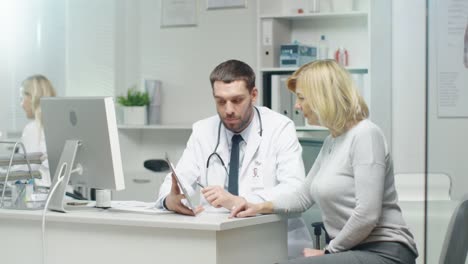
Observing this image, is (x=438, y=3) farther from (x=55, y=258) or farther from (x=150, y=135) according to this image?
(x=150, y=135)

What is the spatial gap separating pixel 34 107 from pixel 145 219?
2859mm

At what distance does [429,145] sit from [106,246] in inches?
50.4

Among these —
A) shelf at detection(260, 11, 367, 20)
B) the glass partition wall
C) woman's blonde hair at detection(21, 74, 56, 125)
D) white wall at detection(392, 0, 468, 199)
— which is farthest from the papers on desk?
woman's blonde hair at detection(21, 74, 56, 125)

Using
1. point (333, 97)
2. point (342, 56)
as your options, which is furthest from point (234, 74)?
point (342, 56)

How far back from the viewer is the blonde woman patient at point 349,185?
2.71 m

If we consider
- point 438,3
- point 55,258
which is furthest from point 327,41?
point 55,258

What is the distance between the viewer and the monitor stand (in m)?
3.02

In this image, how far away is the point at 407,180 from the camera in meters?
4.14

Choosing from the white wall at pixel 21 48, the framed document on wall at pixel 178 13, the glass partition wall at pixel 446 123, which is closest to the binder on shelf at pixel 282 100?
the framed document on wall at pixel 178 13

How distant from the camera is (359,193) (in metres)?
2.72

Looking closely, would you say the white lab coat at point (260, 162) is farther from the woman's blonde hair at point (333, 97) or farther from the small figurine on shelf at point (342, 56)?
the small figurine on shelf at point (342, 56)

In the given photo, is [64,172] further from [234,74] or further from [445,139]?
[445,139]

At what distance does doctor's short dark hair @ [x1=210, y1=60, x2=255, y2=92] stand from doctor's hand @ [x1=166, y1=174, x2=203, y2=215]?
1.69 ft

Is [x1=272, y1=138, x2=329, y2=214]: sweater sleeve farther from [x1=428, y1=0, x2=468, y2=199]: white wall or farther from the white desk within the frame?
[x1=428, y1=0, x2=468, y2=199]: white wall
